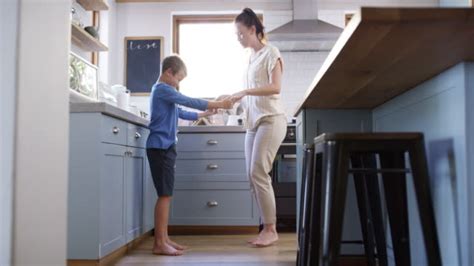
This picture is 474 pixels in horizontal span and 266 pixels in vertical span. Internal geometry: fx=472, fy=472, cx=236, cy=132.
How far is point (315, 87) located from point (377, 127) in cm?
58

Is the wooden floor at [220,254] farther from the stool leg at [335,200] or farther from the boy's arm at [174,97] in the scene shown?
the stool leg at [335,200]

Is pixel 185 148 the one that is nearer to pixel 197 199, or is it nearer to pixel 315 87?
pixel 197 199

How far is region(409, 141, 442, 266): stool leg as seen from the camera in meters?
1.23

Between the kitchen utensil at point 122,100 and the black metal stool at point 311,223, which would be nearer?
the black metal stool at point 311,223

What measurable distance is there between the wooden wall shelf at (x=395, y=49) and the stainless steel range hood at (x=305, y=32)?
236 cm

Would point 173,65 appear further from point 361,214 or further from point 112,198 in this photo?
point 361,214

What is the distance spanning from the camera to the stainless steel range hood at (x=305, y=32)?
4145mm

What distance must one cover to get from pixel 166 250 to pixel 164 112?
841mm

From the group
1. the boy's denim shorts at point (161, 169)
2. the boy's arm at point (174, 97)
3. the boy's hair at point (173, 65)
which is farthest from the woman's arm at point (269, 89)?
the boy's denim shorts at point (161, 169)

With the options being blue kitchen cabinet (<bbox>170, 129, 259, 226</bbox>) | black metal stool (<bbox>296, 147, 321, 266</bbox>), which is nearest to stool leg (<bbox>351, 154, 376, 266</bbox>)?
black metal stool (<bbox>296, 147, 321, 266</bbox>)

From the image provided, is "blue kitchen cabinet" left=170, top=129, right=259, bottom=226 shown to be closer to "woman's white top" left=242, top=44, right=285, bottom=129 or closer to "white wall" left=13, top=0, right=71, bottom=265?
"woman's white top" left=242, top=44, right=285, bottom=129

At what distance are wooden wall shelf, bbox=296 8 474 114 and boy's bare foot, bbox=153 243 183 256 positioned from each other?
1489 mm

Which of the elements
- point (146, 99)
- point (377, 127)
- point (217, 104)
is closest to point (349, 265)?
point (377, 127)

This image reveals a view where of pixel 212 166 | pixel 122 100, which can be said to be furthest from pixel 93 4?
pixel 212 166
